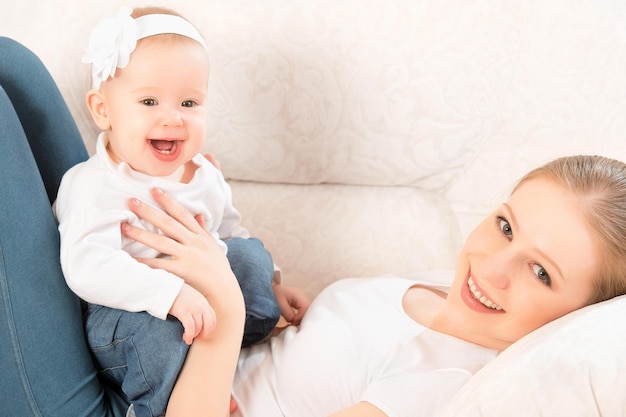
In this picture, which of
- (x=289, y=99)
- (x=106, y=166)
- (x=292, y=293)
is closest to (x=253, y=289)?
(x=292, y=293)

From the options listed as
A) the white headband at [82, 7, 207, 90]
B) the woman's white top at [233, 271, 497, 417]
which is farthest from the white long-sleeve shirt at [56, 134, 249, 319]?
the woman's white top at [233, 271, 497, 417]

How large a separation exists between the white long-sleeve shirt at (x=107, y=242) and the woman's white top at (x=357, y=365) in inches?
9.5

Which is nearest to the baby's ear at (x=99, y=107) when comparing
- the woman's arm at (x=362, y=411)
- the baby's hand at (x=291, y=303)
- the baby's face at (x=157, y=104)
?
the baby's face at (x=157, y=104)

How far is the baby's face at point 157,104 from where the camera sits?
1.09m

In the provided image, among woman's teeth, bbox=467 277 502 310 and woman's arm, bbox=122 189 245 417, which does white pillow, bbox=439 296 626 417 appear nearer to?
woman's teeth, bbox=467 277 502 310

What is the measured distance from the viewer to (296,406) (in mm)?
1107

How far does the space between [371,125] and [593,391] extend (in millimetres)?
891

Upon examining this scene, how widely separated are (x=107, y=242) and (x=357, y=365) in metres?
0.46

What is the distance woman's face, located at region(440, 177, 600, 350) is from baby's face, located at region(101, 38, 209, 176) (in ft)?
1.75

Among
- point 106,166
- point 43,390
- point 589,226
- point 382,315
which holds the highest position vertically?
point 589,226

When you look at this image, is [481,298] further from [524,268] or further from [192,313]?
[192,313]

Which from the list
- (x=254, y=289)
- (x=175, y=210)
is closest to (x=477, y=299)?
(x=254, y=289)

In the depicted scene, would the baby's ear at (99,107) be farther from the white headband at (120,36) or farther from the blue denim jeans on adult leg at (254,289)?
the blue denim jeans on adult leg at (254,289)

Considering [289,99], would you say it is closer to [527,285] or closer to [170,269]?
[170,269]
